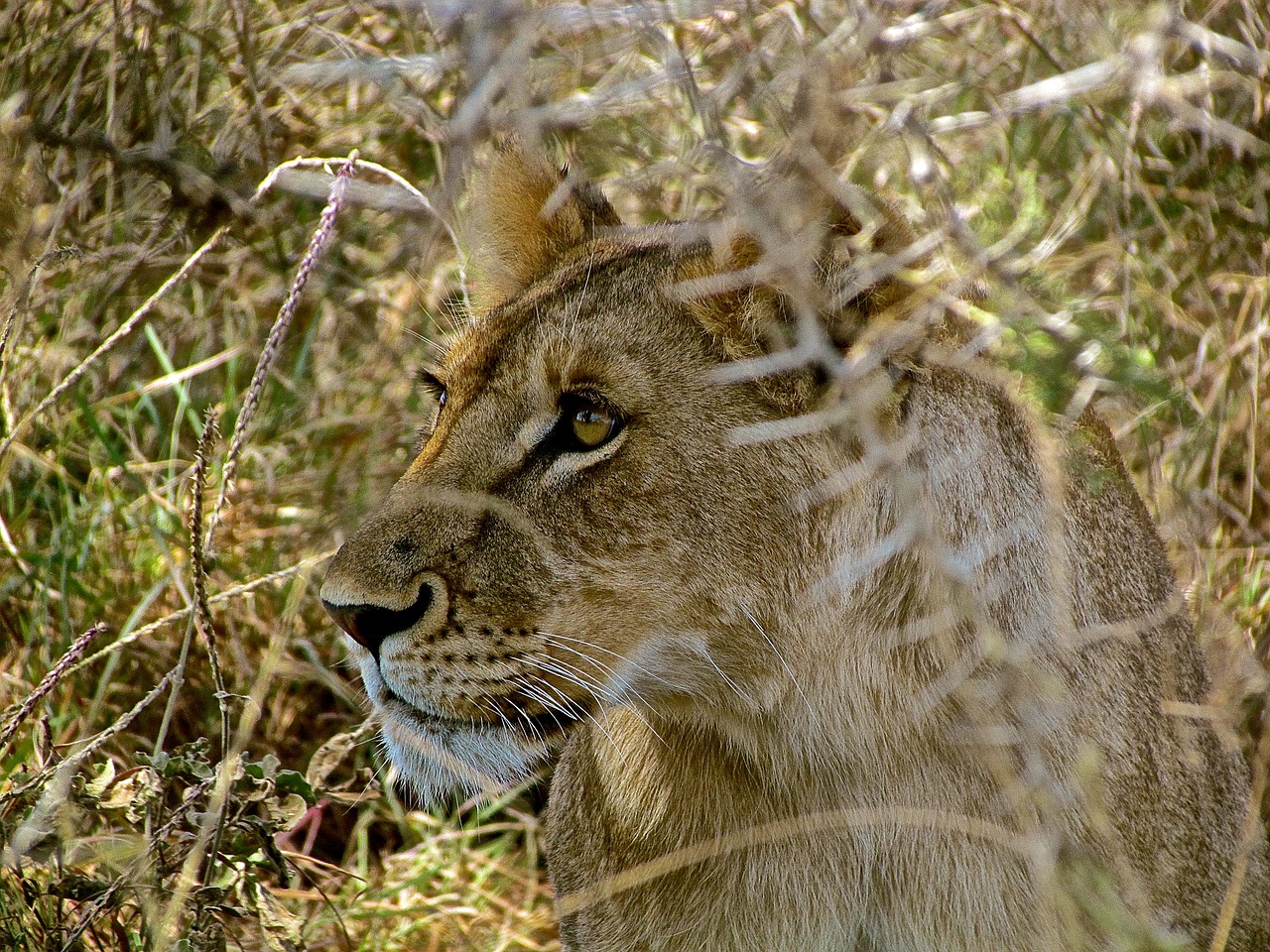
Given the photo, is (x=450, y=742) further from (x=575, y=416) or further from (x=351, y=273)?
(x=351, y=273)

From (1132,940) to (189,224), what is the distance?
11.2 feet

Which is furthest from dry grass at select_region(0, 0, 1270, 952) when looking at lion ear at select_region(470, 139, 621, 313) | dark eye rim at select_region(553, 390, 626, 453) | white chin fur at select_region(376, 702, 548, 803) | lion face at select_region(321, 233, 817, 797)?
dark eye rim at select_region(553, 390, 626, 453)

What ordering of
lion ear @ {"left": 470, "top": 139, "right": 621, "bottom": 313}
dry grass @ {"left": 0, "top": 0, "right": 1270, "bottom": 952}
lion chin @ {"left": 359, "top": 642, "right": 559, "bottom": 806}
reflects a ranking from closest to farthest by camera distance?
lion chin @ {"left": 359, "top": 642, "right": 559, "bottom": 806} < lion ear @ {"left": 470, "top": 139, "right": 621, "bottom": 313} < dry grass @ {"left": 0, "top": 0, "right": 1270, "bottom": 952}

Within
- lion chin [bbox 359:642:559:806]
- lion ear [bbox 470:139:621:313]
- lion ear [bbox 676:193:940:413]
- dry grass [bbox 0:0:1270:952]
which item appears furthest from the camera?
dry grass [bbox 0:0:1270:952]

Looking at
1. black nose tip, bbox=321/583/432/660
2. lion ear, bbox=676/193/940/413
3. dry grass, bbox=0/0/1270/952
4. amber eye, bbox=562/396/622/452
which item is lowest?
dry grass, bbox=0/0/1270/952

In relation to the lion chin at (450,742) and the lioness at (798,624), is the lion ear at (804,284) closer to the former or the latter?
the lioness at (798,624)

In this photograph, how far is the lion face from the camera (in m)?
2.43

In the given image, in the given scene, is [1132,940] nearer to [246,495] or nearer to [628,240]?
[628,240]

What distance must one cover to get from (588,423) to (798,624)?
1.64 feet

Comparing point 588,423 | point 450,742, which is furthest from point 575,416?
point 450,742

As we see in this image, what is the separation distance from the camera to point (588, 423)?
8.38 feet

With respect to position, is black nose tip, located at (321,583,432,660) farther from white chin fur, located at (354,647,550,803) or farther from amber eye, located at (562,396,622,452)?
amber eye, located at (562,396,622,452)

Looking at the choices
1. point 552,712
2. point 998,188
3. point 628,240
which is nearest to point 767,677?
point 552,712

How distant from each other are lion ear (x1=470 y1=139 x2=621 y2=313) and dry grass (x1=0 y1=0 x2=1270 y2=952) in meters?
0.10
